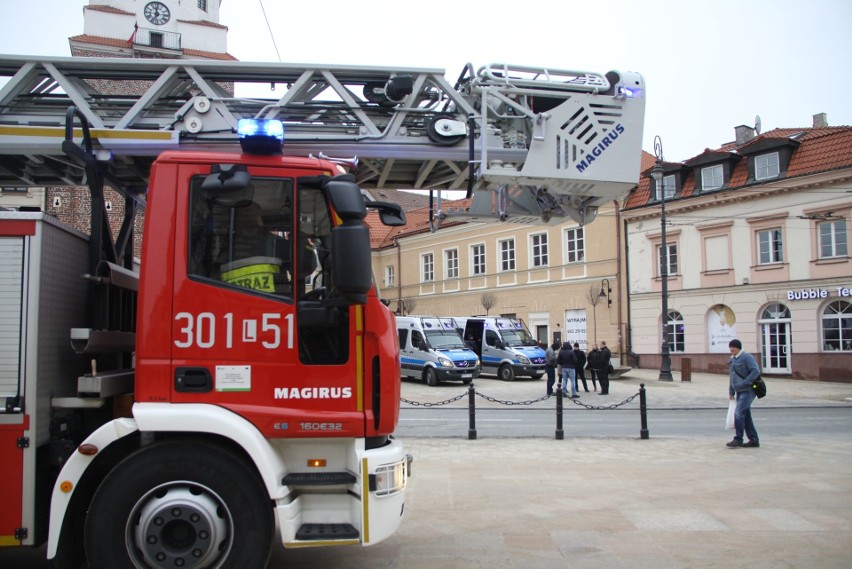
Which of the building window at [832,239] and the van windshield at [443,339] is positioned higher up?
the building window at [832,239]

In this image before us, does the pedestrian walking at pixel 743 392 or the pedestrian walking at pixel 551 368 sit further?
the pedestrian walking at pixel 551 368

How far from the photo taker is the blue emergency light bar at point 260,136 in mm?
4750

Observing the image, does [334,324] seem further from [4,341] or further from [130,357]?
[4,341]

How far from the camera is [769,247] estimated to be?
3089 centimetres

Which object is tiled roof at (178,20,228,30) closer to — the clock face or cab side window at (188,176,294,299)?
Answer: the clock face

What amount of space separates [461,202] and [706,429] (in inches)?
400

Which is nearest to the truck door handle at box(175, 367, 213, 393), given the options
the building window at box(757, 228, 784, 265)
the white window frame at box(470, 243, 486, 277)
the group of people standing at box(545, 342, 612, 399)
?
the group of people standing at box(545, 342, 612, 399)

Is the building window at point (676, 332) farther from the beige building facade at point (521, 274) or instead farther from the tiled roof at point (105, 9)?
the tiled roof at point (105, 9)

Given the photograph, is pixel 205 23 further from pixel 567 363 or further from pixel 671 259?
pixel 567 363

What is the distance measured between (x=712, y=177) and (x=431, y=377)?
17.1 meters

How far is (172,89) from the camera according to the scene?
564cm

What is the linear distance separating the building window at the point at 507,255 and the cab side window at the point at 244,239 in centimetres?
3640

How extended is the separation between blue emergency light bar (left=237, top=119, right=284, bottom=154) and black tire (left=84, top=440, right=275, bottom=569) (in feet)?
6.36

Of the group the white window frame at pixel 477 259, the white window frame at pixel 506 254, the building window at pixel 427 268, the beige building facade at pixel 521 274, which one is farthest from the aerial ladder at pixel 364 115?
the building window at pixel 427 268
